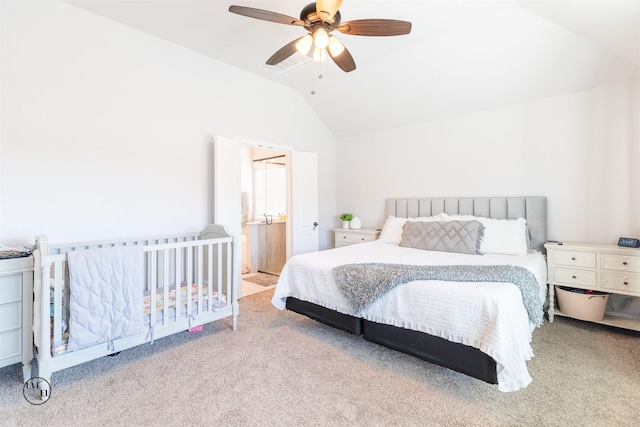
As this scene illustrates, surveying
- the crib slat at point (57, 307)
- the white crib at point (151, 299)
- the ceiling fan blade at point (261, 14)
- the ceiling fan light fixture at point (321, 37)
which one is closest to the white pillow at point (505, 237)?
the ceiling fan light fixture at point (321, 37)

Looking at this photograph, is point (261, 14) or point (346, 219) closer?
point (261, 14)

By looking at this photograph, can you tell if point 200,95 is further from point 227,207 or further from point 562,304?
point 562,304

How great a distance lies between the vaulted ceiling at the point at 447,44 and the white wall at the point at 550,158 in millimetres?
187

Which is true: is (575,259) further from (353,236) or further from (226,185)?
(226,185)

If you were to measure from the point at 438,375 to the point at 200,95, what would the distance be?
3.64 metres

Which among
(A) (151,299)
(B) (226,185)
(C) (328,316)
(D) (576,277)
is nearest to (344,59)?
(B) (226,185)

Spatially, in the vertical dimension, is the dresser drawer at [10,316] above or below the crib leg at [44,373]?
above

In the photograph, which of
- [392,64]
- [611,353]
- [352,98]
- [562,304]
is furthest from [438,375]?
[352,98]

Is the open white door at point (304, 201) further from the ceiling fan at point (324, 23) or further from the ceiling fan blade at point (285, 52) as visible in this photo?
the ceiling fan at point (324, 23)

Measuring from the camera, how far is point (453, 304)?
191 cm

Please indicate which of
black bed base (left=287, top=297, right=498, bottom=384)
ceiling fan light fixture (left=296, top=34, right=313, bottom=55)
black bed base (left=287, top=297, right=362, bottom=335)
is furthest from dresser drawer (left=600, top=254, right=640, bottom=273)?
ceiling fan light fixture (left=296, top=34, right=313, bottom=55)

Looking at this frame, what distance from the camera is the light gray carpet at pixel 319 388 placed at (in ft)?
5.49

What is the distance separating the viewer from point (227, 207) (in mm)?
3691

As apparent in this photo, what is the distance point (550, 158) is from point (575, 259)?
1127 mm
